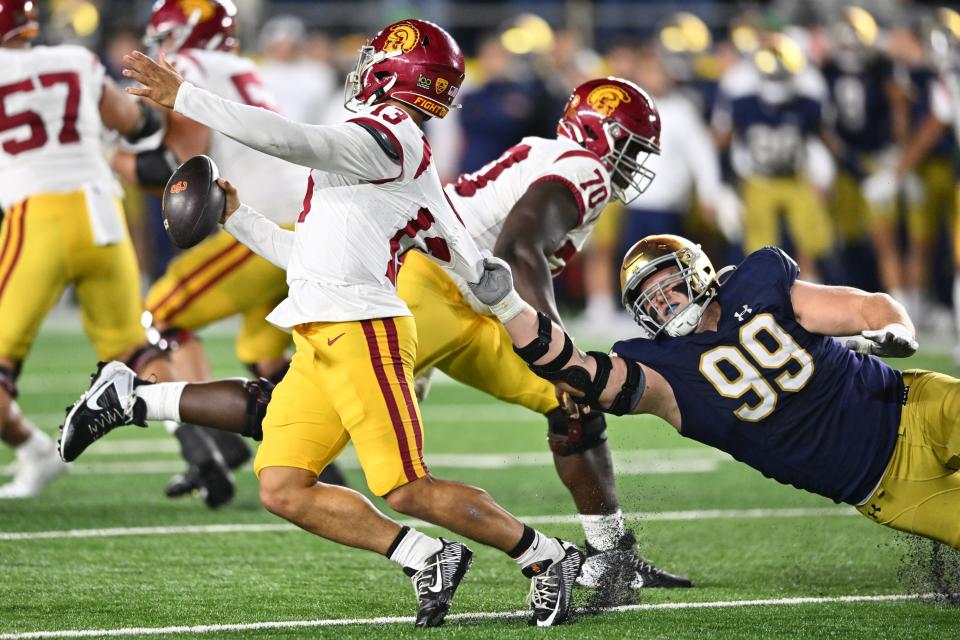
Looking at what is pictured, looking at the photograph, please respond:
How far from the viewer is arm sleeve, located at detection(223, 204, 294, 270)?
462cm

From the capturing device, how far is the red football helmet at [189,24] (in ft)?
21.4

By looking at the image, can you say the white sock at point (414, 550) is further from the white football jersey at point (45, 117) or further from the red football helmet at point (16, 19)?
the red football helmet at point (16, 19)

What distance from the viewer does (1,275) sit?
5.91 metres

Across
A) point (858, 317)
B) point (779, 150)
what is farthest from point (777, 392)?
point (779, 150)

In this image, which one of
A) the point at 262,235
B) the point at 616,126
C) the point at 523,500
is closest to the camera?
the point at 262,235

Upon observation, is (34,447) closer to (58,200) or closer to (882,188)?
(58,200)

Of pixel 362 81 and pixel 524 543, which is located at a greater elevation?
pixel 362 81

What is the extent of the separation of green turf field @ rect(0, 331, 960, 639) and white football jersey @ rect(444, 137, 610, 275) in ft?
3.84

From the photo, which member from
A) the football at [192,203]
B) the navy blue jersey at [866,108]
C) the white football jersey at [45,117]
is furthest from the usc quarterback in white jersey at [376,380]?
the navy blue jersey at [866,108]

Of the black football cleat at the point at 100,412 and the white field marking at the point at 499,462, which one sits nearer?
the black football cleat at the point at 100,412

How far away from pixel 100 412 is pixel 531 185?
160cm

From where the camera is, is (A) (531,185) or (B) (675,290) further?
(A) (531,185)

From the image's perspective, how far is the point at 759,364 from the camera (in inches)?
167

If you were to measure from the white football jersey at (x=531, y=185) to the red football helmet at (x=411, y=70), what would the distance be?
67cm
